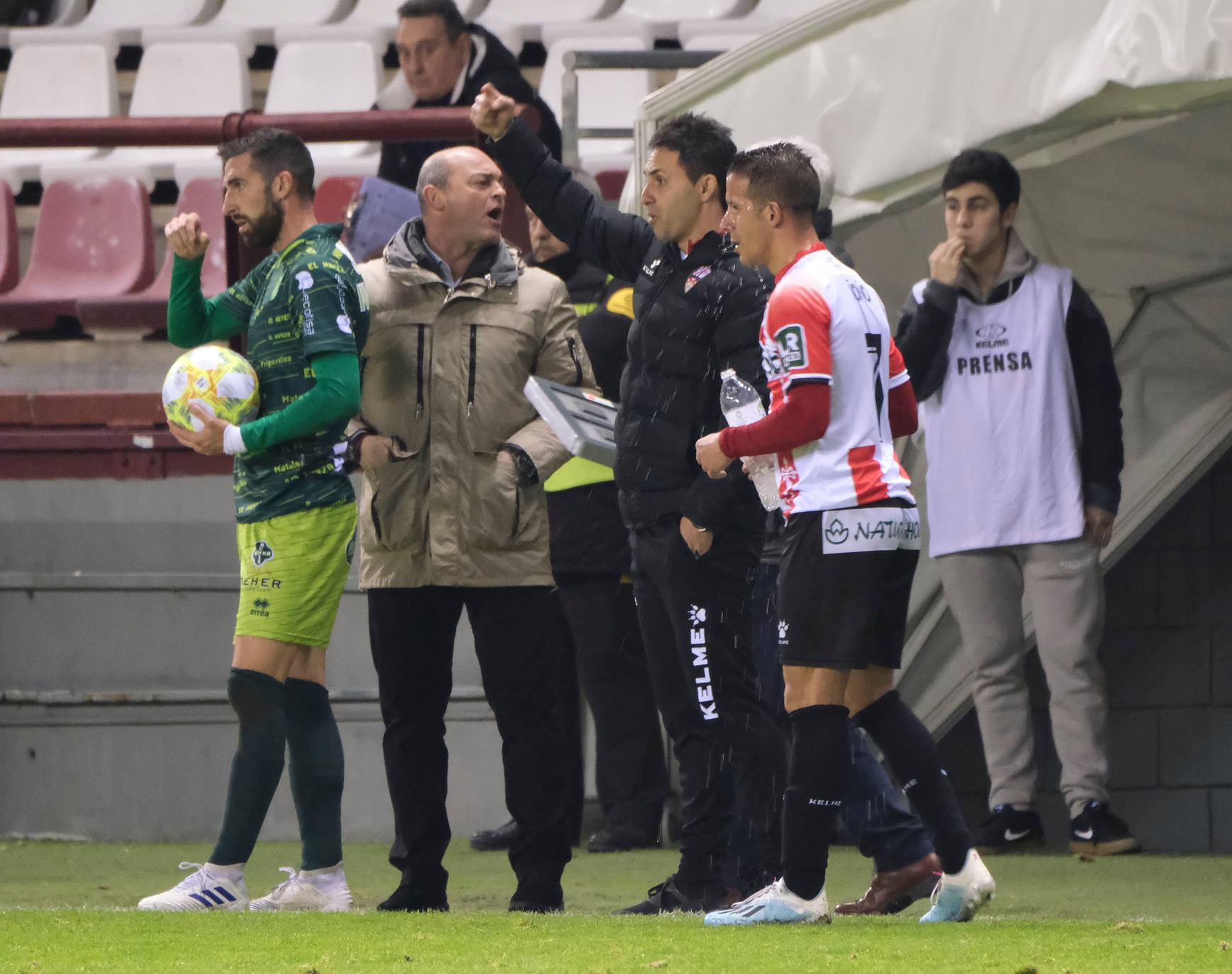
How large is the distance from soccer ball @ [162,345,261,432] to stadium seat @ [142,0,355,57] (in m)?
6.91

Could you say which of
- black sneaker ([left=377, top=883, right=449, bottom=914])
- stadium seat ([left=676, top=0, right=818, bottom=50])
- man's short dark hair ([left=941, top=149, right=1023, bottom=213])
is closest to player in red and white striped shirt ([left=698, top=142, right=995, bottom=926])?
black sneaker ([left=377, top=883, right=449, bottom=914])

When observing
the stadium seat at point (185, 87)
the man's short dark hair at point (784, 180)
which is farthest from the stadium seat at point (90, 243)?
the man's short dark hair at point (784, 180)

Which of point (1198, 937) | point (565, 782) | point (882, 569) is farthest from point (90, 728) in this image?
point (1198, 937)

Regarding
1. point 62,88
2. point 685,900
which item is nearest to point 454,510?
point 685,900

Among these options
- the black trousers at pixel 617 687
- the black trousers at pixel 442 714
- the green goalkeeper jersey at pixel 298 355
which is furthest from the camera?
the black trousers at pixel 617 687

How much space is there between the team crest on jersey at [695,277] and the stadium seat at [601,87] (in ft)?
16.5

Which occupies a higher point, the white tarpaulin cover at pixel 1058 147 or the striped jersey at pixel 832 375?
the white tarpaulin cover at pixel 1058 147

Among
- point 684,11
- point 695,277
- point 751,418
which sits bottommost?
point 751,418

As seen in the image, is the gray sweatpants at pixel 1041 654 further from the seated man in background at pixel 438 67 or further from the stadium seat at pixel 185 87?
the stadium seat at pixel 185 87

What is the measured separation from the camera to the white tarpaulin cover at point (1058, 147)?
4.82m

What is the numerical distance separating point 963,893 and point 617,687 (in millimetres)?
2401

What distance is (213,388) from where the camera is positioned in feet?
14.5

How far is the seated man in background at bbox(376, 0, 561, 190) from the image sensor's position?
23.8 ft

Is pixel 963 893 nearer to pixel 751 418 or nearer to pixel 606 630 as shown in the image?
pixel 751 418
